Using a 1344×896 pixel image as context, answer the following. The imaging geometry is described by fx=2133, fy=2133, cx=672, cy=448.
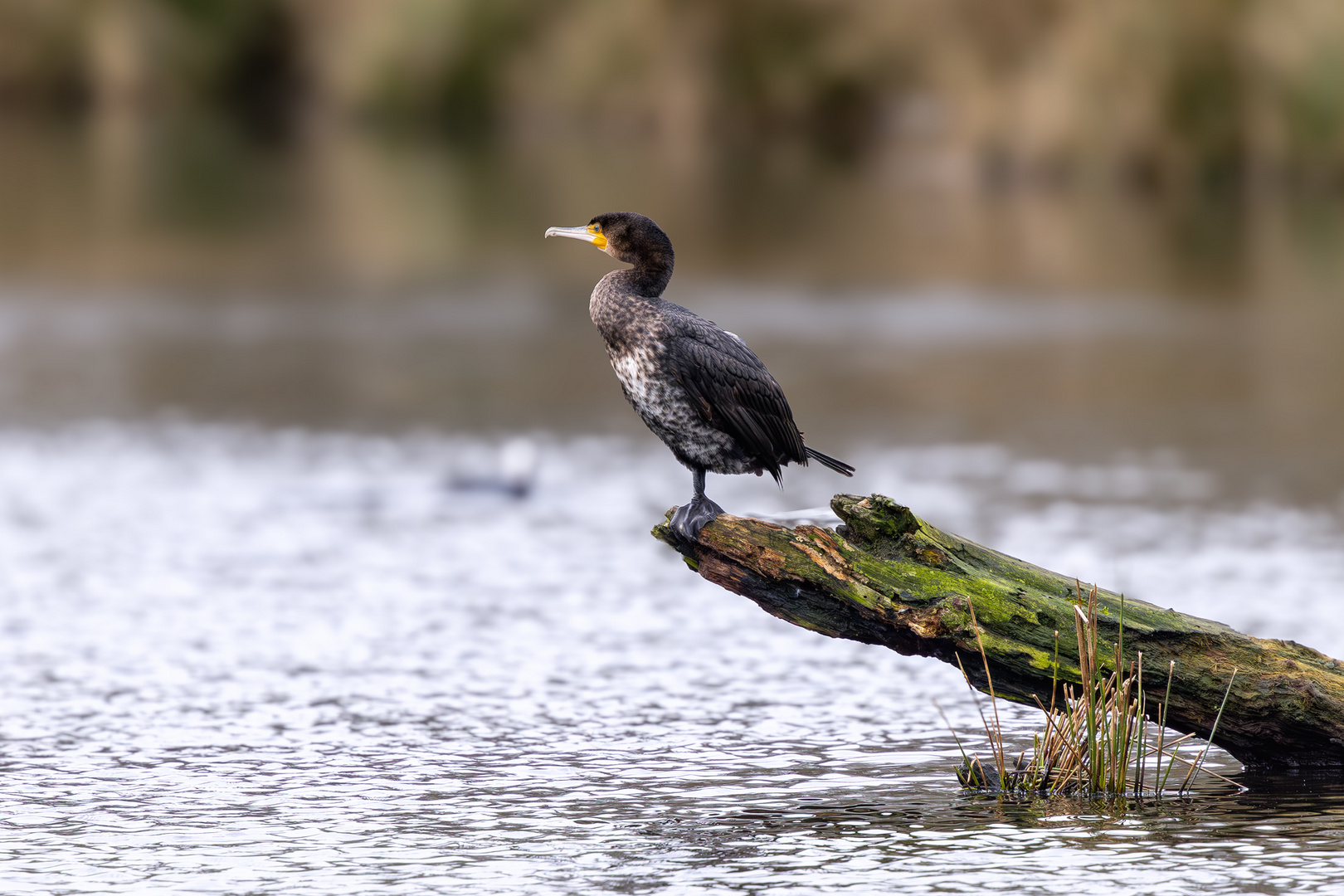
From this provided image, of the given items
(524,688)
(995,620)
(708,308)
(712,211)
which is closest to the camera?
(995,620)

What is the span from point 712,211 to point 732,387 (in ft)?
112

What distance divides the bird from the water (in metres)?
1.40

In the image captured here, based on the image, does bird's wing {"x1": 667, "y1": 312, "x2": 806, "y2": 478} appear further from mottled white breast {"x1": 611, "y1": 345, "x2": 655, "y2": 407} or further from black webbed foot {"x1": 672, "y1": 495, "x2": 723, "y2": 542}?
black webbed foot {"x1": 672, "y1": 495, "x2": 723, "y2": 542}

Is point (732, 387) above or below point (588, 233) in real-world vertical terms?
below

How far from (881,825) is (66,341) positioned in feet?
63.2

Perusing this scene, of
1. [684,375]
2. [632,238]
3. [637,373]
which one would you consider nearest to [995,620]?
[684,375]

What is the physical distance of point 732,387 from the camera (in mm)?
7984

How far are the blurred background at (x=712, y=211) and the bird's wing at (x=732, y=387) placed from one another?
32.4 ft

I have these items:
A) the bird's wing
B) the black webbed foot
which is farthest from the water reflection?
the black webbed foot

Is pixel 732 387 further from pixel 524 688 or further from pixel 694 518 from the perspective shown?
pixel 524 688

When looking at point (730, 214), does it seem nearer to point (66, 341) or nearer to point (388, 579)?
point (66, 341)

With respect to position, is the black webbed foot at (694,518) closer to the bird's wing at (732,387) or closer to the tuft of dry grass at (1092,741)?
the bird's wing at (732,387)

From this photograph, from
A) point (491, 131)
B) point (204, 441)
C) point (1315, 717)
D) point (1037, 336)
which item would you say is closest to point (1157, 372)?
point (1037, 336)

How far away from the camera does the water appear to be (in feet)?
25.1
